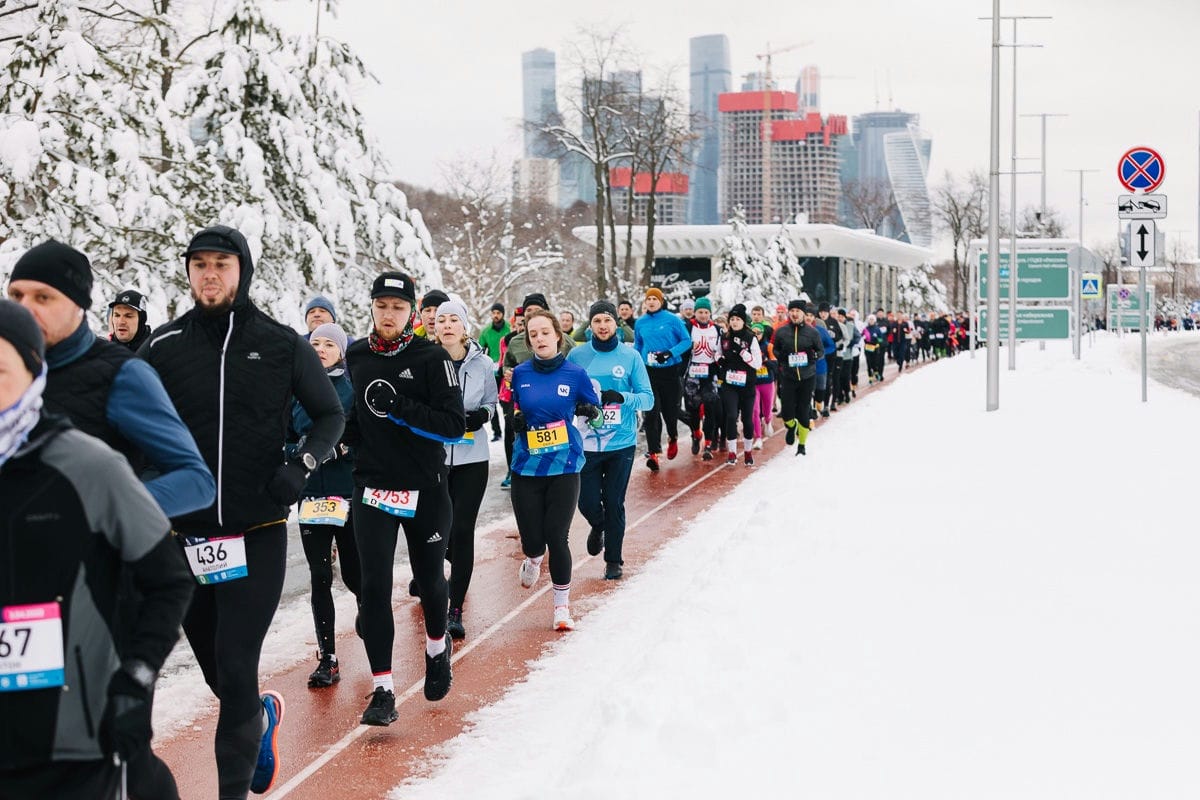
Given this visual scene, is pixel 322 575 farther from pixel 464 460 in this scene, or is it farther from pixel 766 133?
pixel 766 133

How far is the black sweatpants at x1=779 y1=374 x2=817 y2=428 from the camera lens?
60.3 feet

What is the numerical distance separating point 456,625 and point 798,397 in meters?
10.8

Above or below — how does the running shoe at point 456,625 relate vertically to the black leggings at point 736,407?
below

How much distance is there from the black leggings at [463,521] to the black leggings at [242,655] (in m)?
3.47

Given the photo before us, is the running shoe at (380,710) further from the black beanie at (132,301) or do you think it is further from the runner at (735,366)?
the runner at (735,366)

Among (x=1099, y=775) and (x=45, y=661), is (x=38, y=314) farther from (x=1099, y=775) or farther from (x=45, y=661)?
(x=1099, y=775)

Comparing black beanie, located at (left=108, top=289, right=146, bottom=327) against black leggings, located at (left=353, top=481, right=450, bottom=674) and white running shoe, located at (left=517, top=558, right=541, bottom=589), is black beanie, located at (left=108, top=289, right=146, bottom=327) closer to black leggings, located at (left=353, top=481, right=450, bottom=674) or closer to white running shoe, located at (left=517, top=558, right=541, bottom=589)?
white running shoe, located at (left=517, top=558, right=541, bottom=589)

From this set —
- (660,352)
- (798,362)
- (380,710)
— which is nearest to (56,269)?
(380,710)

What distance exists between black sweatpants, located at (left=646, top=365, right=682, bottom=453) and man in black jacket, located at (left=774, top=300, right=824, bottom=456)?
6.12 feet

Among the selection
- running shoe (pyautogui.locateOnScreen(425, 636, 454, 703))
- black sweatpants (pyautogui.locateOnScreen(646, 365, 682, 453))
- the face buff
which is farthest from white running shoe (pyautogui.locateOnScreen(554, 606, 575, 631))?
black sweatpants (pyautogui.locateOnScreen(646, 365, 682, 453))

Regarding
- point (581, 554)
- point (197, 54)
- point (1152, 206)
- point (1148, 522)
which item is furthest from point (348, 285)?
point (1148, 522)

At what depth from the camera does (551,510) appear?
8.62 meters

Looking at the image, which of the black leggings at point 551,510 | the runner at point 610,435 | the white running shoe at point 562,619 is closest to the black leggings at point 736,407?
the runner at point 610,435

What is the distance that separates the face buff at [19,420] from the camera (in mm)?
2893
